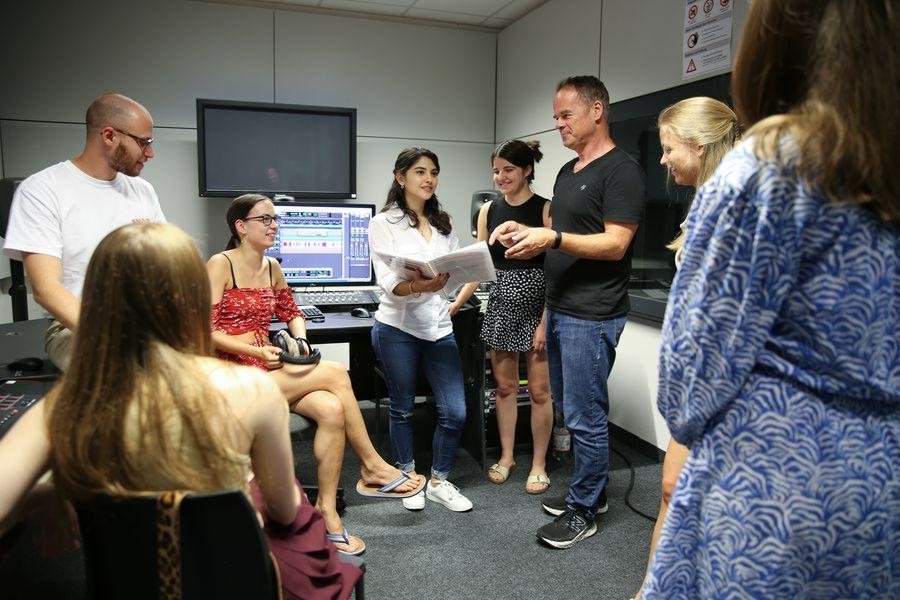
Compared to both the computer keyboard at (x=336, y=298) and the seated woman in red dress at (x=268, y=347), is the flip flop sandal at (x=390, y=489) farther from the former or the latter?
the computer keyboard at (x=336, y=298)

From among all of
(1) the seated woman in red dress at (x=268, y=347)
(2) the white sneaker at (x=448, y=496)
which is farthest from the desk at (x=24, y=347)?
(2) the white sneaker at (x=448, y=496)

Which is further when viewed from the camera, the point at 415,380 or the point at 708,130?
the point at 415,380

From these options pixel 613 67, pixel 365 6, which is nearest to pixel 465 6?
pixel 365 6

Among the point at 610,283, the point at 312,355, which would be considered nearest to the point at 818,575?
the point at 610,283

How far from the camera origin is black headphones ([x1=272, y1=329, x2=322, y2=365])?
7.54ft

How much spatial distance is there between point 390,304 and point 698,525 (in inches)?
71.4

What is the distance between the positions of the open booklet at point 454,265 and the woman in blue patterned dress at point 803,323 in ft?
4.50

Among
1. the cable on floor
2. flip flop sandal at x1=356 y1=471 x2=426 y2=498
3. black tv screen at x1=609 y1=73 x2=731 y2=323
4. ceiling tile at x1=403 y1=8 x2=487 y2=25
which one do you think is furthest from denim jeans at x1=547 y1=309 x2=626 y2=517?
ceiling tile at x1=403 y1=8 x2=487 y2=25

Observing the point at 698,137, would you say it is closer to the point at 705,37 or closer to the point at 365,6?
the point at 705,37

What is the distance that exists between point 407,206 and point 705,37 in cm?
148

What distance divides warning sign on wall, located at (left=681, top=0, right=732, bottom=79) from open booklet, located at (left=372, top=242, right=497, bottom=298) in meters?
1.35

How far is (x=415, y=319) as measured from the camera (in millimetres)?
2514

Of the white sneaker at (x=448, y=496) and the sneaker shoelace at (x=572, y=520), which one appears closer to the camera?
the sneaker shoelace at (x=572, y=520)

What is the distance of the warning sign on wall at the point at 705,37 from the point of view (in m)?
2.57
